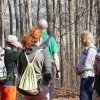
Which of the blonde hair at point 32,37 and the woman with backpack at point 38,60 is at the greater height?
the blonde hair at point 32,37

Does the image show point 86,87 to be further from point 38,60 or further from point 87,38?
point 38,60

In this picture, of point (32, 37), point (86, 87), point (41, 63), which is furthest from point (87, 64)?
point (32, 37)

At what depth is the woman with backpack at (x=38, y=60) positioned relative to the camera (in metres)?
5.98

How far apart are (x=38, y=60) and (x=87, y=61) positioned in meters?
1.86

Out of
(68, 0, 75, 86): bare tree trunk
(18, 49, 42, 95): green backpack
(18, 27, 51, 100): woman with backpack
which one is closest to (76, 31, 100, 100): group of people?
(18, 27, 51, 100): woman with backpack

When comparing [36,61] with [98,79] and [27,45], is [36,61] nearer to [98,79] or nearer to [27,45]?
[27,45]

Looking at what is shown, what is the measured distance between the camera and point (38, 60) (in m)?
5.99

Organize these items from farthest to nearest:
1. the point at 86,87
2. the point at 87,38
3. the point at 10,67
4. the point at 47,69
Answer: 1. the point at 86,87
2. the point at 87,38
3. the point at 10,67
4. the point at 47,69

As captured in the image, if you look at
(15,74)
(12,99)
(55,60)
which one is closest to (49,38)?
(55,60)

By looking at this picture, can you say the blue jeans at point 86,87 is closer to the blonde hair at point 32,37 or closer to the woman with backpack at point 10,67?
the woman with backpack at point 10,67

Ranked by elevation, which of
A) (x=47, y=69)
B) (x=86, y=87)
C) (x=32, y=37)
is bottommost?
(x=86, y=87)

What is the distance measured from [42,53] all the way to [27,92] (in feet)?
2.22

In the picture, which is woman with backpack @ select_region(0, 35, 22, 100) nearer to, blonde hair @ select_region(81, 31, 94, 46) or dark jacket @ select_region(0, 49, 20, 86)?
dark jacket @ select_region(0, 49, 20, 86)

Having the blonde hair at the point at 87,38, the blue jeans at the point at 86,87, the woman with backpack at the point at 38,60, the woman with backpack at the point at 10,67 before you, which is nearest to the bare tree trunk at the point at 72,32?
the blue jeans at the point at 86,87
